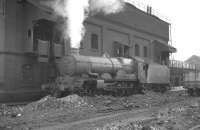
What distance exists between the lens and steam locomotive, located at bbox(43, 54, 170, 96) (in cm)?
1808

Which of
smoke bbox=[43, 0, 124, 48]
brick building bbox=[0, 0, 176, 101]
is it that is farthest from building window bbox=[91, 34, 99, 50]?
smoke bbox=[43, 0, 124, 48]

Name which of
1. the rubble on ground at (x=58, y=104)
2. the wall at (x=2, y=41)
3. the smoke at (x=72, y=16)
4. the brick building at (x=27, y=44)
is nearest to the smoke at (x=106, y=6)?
the brick building at (x=27, y=44)

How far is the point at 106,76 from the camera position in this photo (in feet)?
67.8

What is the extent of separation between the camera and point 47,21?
841 inches

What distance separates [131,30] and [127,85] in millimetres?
12012

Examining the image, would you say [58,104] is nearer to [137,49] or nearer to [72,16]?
[72,16]

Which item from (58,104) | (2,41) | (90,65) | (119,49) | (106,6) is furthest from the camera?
(119,49)

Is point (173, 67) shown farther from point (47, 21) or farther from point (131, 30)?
point (47, 21)

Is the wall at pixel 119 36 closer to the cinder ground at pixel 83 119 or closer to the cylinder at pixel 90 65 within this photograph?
the cylinder at pixel 90 65

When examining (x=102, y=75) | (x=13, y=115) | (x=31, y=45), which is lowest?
(x=13, y=115)

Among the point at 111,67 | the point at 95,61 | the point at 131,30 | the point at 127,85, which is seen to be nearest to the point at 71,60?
the point at 95,61

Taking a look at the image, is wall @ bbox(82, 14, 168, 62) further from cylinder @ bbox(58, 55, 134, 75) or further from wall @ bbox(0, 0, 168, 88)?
cylinder @ bbox(58, 55, 134, 75)

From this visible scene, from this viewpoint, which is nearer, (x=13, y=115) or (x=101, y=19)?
(x=13, y=115)

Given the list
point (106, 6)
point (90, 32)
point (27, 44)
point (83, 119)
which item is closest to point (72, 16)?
point (27, 44)
